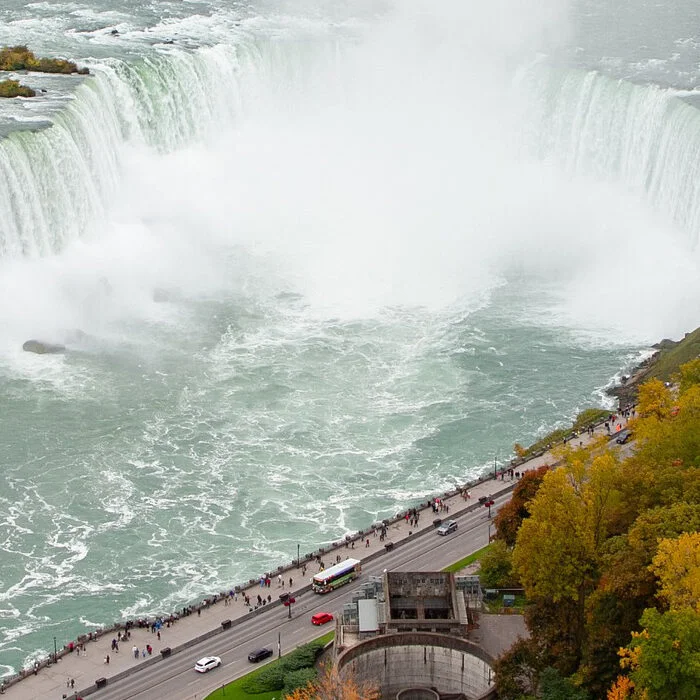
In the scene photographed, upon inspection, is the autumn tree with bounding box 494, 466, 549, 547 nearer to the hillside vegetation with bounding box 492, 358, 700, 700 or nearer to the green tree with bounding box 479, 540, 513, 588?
the green tree with bounding box 479, 540, 513, 588

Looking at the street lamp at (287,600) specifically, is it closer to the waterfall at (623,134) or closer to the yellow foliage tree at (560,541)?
the yellow foliage tree at (560,541)

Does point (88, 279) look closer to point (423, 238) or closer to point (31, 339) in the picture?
point (31, 339)

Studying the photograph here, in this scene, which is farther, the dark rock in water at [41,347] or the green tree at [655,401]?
the dark rock in water at [41,347]

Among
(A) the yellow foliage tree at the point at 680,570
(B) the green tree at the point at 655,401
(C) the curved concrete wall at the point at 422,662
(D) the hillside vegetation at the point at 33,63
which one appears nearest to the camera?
(A) the yellow foliage tree at the point at 680,570

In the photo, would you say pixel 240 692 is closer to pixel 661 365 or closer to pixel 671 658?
pixel 671 658

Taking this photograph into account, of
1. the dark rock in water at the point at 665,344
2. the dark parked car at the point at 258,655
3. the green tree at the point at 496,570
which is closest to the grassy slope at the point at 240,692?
the dark parked car at the point at 258,655

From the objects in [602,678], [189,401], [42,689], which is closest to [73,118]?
[189,401]

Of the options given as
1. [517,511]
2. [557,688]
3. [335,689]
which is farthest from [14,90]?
[557,688]
